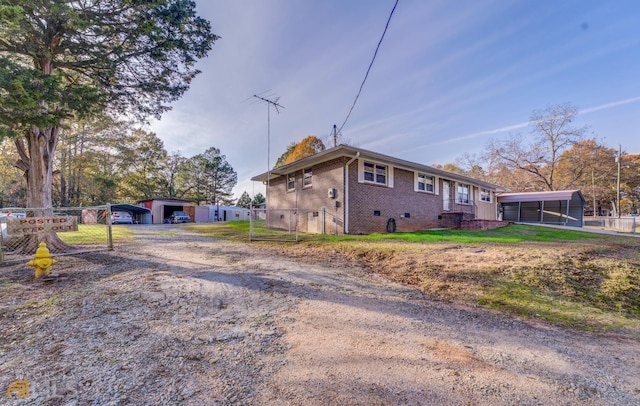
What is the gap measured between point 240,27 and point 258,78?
143 inches

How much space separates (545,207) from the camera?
2302 centimetres

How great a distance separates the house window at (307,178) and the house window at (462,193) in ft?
32.7

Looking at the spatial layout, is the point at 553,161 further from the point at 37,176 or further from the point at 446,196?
the point at 37,176

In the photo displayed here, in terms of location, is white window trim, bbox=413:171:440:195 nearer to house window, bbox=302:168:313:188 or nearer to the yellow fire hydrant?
house window, bbox=302:168:313:188

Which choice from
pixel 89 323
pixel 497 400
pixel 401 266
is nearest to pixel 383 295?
pixel 401 266

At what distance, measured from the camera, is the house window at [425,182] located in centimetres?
1410

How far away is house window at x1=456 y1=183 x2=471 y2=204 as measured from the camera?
657 inches

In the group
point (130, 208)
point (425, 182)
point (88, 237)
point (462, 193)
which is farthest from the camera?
point (130, 208)

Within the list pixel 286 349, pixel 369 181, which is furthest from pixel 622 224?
pixel 286 349

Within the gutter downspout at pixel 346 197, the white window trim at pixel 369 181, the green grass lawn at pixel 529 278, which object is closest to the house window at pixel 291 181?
the gutter downspout at pixel 346 197

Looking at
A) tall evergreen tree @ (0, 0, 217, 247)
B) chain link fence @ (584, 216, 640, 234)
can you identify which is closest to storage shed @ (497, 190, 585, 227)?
chain link fence @ (584, 216, 640, 234)

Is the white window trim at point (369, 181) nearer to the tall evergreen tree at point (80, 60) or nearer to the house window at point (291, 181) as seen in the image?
the house window at point (291, 181)

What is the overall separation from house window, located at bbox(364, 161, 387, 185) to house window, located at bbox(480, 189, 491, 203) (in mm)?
11394

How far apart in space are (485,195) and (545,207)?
26.5 feet
